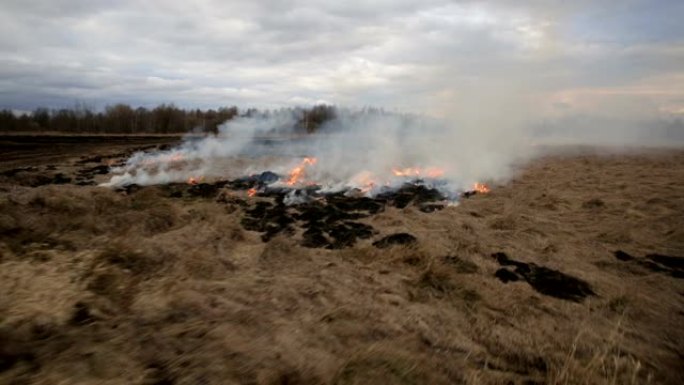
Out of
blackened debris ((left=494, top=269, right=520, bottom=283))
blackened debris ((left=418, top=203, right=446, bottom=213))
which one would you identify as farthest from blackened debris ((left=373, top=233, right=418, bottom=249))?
blackened debris ((left=418, top=203, right=446, bottom=213))

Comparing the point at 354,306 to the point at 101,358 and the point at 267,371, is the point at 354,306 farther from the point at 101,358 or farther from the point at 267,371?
the point at 101,358

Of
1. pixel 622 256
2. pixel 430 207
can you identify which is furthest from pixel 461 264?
pixel 430 207

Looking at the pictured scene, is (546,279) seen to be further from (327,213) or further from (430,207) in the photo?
(327,213)

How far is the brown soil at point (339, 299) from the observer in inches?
185

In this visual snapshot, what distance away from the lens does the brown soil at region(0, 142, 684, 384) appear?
15.4 feet

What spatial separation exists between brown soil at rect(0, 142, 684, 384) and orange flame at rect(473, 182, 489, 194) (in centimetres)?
369

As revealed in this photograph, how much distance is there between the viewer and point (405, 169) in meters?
20.5

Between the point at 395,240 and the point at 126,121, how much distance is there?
84.7 m

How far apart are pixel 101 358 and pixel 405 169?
17324 mm

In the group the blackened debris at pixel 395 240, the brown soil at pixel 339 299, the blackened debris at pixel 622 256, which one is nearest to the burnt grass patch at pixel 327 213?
the blackened debris at pixel 395 240

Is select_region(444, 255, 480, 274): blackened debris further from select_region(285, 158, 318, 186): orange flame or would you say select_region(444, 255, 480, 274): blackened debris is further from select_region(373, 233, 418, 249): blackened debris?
select_region(285, 158, 318, 186): orange flame

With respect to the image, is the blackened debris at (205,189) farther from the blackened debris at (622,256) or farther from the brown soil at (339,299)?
the blackened debris at (622,256)

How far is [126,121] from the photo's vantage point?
3189 inches

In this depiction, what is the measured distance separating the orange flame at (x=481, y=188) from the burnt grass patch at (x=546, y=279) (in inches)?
313
